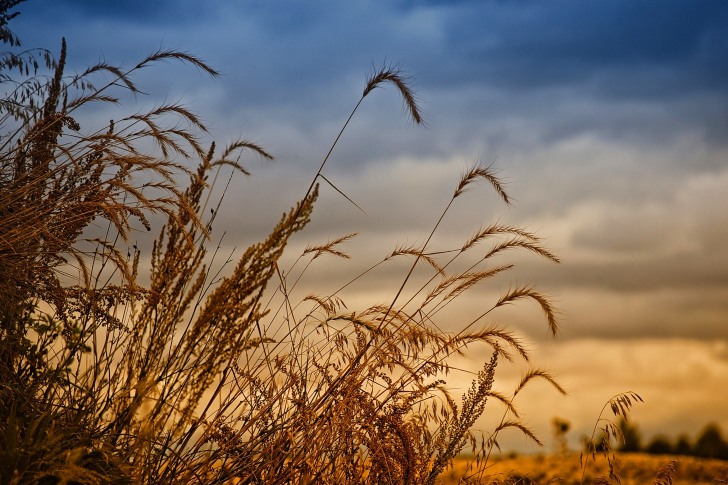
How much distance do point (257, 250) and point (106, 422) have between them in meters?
0.92

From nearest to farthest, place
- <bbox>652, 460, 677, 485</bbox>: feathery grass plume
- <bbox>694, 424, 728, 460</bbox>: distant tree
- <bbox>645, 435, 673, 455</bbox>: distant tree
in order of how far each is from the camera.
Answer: <bbox>652, 460, 677, 485</bbox>: feathery grass plume, <bbox>694, 424, 728, 460</bbox>: distant tree, <bbox>645, 435, 673, 455</bbox>: distant tree

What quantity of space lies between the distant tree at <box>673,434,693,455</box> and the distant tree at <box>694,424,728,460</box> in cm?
9

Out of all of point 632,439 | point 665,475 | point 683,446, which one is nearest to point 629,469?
point 632,439

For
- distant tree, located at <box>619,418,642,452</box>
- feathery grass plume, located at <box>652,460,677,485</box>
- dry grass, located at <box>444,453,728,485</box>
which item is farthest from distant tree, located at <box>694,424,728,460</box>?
feathery grass plume, located at <box>652,460,677,485</box>

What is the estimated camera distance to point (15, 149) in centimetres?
280

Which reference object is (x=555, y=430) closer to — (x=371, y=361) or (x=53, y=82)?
(x=371, y=361)

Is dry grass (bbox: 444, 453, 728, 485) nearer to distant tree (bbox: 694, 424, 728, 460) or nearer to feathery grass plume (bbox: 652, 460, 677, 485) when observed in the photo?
distant tree (bbox: 694, 424, 728, 460)

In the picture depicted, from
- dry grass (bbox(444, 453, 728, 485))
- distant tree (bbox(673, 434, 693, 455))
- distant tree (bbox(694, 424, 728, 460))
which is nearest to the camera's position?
dry grass (bbox(444, 453, 728, 485))

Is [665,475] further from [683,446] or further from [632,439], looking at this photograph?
[683,446]

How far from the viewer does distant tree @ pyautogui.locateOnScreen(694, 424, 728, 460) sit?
7.30 m

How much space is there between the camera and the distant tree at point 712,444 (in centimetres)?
730

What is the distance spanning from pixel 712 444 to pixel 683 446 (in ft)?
1.31

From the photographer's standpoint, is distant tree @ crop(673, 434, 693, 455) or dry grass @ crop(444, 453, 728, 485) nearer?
dry grass @ crop(444, 453, 728, 485)

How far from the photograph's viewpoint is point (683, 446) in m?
7.69
